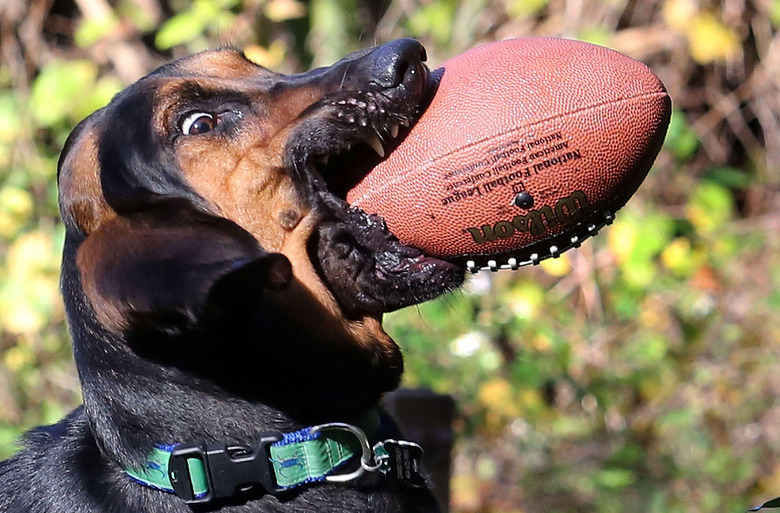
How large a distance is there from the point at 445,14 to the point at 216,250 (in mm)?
4564

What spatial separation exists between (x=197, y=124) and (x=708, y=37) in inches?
185

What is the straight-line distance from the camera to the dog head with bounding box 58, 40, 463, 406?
2.84m

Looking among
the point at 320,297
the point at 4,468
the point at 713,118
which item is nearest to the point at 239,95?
the point at 320,297

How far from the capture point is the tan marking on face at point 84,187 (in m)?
2.88

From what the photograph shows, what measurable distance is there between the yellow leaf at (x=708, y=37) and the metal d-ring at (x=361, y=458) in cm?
486

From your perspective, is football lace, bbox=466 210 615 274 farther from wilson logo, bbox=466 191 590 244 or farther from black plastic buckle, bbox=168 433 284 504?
black plastic buckle, bbox=168 433 284 504

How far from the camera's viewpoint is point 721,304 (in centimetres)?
674

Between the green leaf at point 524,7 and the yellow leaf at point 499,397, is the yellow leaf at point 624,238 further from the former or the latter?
the green leaf at point 524,7

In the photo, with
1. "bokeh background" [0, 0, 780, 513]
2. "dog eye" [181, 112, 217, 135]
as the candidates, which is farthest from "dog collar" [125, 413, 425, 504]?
"bokeh background" [0, 0, 780, 513]

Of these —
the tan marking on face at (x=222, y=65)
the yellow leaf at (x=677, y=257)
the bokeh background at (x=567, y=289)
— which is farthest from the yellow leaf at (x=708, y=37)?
the tan marking on face at (x=222, y=65)

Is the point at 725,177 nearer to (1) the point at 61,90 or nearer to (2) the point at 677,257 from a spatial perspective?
(2) the point at 677,257

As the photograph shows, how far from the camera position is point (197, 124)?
2986mm

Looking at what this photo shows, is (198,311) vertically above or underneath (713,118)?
above

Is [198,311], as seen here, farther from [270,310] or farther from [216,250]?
[270,310]
